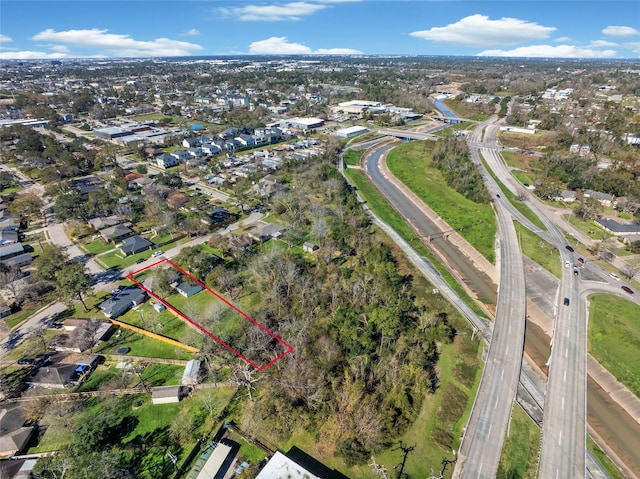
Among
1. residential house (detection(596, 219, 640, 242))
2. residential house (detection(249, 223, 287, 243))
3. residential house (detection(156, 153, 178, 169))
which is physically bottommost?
residential house (detection(249, 223, 287, 243))

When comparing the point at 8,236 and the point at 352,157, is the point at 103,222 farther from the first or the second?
the point at 352,157

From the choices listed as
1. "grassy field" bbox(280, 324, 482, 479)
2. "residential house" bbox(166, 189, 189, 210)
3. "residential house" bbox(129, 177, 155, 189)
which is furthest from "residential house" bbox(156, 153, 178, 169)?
"grassy field" bbox(280, 324, 482, 479)

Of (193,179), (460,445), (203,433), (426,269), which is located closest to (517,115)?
(426,269)

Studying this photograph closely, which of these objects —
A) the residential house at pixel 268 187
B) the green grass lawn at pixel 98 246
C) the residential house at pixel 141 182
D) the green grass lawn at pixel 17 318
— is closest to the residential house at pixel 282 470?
the green grass lawn at pixel 17 318

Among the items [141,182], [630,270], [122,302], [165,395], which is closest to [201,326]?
[165,395]

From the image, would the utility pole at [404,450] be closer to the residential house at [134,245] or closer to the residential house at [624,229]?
the residential house at [134,245]

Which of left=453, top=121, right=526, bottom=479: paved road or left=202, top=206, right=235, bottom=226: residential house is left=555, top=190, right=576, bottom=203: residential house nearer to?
left=453, top=121, right=526, bottom=479: paved road

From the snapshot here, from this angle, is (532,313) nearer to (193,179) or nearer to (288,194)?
(288,194)
